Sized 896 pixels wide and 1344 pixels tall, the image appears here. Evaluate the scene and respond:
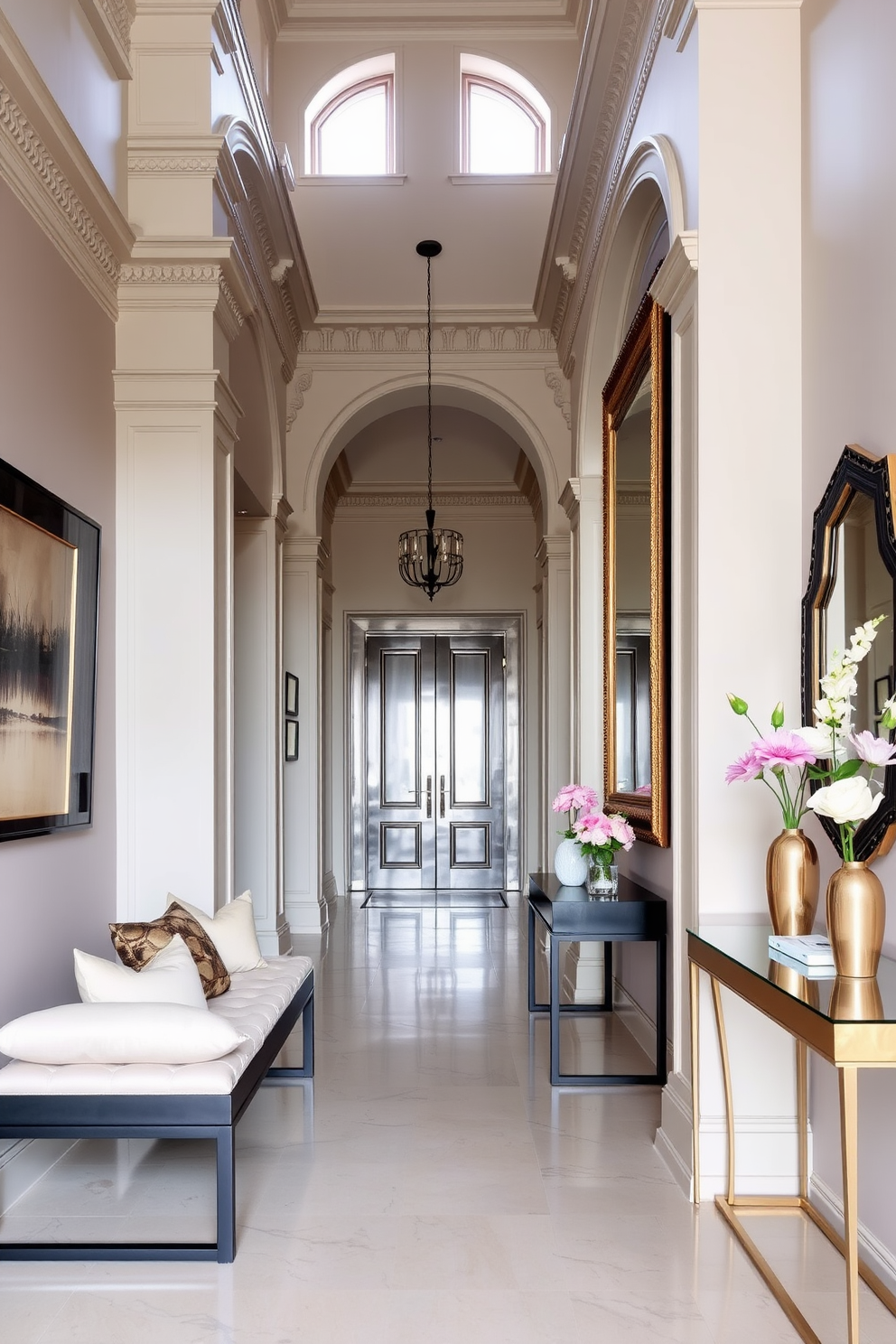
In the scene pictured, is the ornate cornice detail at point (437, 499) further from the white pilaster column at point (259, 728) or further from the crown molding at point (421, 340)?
the white pilaster column at point (259, 728)

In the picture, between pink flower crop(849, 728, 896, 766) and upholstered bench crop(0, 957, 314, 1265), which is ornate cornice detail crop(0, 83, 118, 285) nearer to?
upholstered bench crop(0, 957, 314, 1265)

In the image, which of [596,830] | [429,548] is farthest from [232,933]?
[429,548]

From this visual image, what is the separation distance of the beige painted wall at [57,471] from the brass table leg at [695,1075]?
6.82ft

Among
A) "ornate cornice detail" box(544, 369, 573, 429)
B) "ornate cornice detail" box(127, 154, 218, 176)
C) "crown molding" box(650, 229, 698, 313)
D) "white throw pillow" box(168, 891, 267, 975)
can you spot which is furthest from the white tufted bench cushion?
"ornate cornice detail" box(544, 369, 573, 429)

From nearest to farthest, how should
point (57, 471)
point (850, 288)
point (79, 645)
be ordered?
1. point (850, 288)
2. point (57, 471)
3. point (79, 645)

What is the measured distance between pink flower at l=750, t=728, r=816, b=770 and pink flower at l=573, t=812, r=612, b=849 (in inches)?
73.3

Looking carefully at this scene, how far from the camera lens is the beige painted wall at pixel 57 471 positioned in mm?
3490

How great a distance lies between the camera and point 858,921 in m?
2.41

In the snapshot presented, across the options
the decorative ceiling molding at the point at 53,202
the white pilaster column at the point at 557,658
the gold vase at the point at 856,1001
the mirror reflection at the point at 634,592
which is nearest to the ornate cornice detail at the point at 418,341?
A: the white pilaster column at the point at 557,658

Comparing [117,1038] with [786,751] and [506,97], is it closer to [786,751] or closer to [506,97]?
[786,751]

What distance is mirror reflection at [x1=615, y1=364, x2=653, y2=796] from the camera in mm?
4750

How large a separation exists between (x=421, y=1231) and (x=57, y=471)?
2764 mm

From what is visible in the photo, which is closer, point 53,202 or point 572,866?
point 53,202

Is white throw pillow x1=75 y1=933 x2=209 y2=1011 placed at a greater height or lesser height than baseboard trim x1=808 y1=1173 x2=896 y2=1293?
greater
